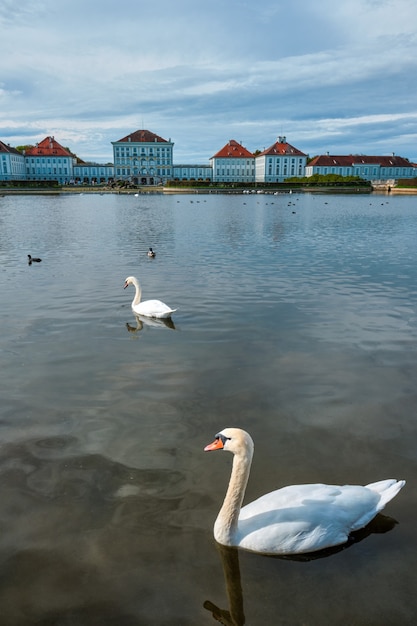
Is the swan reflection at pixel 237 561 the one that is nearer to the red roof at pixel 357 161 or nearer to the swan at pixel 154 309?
the swan at pixel 154 309

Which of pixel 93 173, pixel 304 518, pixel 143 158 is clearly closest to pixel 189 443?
pixel 304 518

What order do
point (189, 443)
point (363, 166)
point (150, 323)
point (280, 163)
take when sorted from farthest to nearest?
point (363, 166), point (280, 163), point (150, 323), point (189, 443)

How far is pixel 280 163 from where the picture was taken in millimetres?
141500

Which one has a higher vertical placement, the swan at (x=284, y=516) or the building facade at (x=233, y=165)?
the building facade at (x=233, y=165)

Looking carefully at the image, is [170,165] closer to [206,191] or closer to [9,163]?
[9,163]

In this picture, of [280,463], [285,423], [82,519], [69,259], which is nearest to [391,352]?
[285,423]

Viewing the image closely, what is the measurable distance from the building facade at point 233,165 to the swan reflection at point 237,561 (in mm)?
145529

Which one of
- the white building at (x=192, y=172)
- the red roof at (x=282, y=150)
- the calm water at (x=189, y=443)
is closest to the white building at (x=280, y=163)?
the red roof at (x=282, y=150)

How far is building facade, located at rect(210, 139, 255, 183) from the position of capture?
144250 mm

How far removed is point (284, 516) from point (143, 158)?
14686 centimetres

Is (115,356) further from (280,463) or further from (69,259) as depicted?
(69,259)

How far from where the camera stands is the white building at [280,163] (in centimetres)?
14038

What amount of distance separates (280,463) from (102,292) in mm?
8319

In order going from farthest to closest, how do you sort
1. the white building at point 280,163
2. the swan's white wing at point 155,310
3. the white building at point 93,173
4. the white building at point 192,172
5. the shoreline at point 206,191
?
1. the white building at point 192,172
2. the white building at point 93,173
3. the white building at point 280,163
4. the shoreline at point 206,191
5. the swan's white wing at point 155,310
